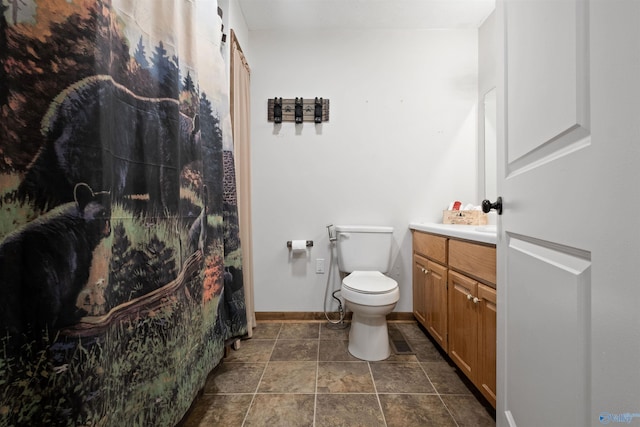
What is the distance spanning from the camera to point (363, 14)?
177cm

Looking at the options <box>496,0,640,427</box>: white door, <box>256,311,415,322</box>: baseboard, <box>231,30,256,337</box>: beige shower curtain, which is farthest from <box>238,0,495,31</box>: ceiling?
<box>256,311,415,322</box>: baseboard

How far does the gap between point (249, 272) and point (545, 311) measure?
62.4 inches

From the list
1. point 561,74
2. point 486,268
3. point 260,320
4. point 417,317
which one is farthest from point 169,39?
point 417,317

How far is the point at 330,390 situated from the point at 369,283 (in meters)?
0.59

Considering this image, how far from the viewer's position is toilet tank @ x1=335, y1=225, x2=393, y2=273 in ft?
5.81

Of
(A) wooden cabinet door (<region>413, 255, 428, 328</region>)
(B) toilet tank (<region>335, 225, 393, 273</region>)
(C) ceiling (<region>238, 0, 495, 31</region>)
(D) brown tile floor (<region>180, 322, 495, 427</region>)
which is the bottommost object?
(D) brown tile floor (<region>180, 322, 495, 427</region>)

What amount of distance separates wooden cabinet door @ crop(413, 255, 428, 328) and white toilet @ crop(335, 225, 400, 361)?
225 mm

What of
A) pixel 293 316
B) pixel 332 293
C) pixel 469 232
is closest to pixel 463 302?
pixel 469 232

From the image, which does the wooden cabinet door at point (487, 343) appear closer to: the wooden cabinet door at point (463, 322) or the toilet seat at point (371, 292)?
the wooden cabinet door at point (463, 322)

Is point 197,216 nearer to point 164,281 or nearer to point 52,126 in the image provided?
point 164,281

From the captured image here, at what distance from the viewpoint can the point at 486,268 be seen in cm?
Result: 101

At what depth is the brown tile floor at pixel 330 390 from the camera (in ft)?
3.35

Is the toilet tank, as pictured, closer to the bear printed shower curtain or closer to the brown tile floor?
the brown tile floor

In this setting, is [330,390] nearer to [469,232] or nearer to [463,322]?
[463,322]
